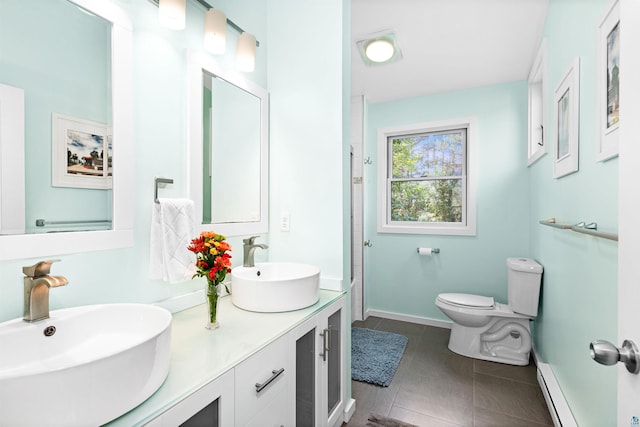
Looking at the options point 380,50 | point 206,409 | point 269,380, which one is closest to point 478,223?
point 380,50

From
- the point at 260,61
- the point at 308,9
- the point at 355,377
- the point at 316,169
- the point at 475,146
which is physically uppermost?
the point at 308,9

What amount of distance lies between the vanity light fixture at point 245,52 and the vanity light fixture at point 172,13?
15.1 inches

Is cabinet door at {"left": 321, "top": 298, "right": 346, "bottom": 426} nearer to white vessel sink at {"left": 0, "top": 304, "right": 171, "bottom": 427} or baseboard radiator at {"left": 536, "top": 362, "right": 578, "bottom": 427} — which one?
white vessel sink at {"left": 0, "top": 304, "right": 171, "bottom": 427}

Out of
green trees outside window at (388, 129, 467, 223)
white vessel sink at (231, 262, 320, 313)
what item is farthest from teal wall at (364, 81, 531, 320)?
white vessel sink at (231, 262, 320, 313)

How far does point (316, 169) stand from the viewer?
69.1 inches

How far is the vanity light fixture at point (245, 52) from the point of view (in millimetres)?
1598

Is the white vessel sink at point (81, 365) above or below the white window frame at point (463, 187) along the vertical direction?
below

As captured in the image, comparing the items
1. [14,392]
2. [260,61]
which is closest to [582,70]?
[260,61]

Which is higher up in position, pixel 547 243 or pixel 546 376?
pixel 547 243

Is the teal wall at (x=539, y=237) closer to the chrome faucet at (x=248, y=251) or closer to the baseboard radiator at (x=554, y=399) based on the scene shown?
the baseboard radiator at (x=554, y=399)

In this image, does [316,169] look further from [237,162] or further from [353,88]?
[353,88]

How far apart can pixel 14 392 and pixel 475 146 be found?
133 inches

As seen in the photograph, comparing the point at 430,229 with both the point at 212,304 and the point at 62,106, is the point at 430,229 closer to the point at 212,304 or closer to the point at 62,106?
the point at 212,304

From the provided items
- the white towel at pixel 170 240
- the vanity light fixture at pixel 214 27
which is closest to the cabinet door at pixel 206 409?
the white towel at pixel 170 240
